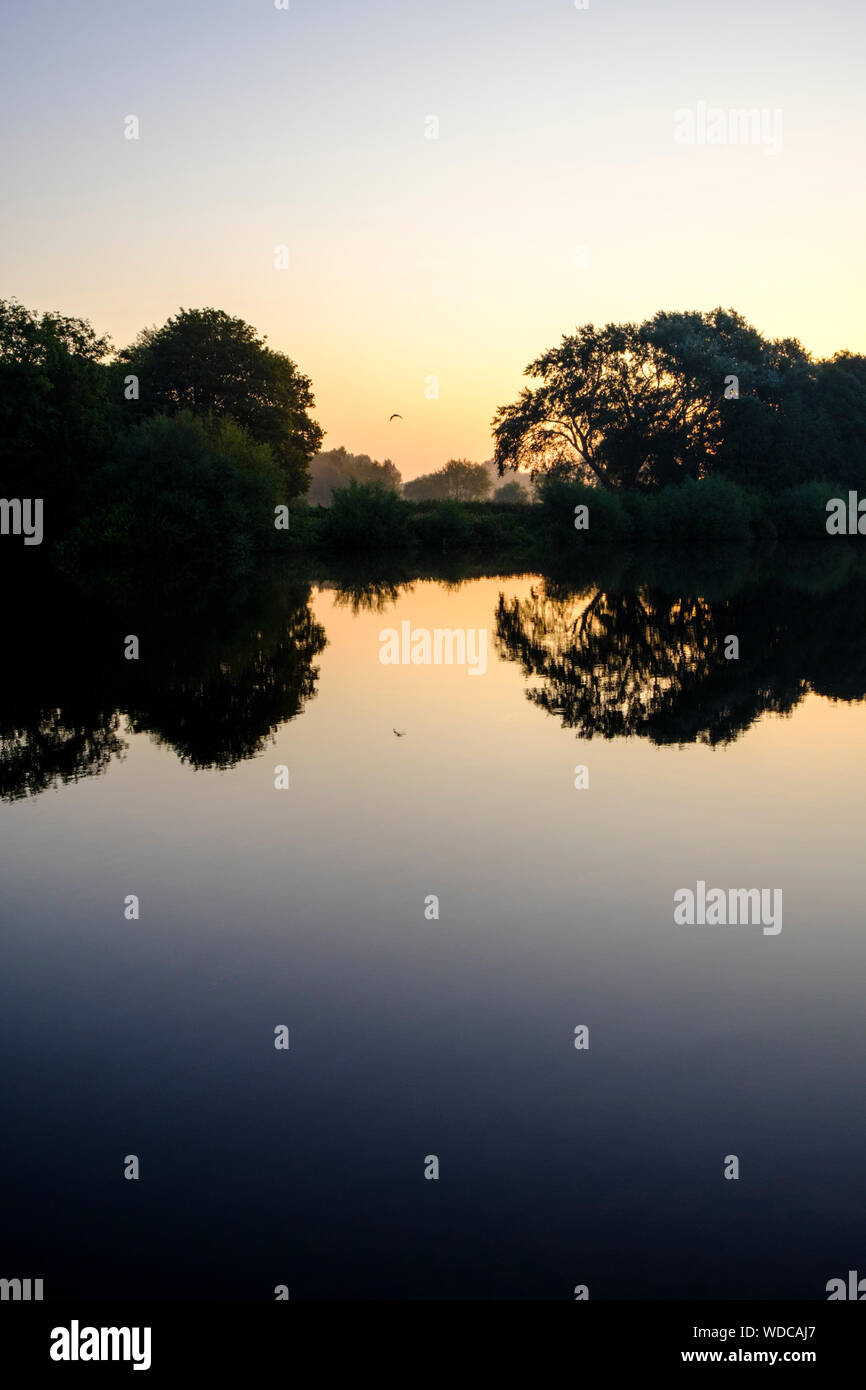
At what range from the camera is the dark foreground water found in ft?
16.7

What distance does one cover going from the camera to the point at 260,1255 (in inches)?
196

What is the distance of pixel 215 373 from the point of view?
86.3m

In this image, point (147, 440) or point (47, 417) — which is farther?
point (47, 417)

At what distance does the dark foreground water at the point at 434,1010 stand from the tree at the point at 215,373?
2865 inches

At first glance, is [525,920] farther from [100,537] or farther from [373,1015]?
[100,537]

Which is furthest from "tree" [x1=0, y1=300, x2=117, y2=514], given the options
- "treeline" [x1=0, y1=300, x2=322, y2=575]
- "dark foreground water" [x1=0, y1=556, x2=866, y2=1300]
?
"dark foreground water" [x1=0, y1=556, x2=866, y2=1300]

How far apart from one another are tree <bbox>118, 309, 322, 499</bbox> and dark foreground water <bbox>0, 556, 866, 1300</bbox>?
72.8 metres

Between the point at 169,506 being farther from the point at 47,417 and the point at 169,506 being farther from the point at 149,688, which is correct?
the point at 149,688

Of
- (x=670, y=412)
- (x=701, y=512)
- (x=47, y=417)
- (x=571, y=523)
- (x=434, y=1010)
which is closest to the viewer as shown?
(x=434, y=1010)

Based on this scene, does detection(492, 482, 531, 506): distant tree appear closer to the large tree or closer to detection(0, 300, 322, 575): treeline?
the large tree

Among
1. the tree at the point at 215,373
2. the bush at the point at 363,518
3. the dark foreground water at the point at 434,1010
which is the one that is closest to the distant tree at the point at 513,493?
the tree at the point at 215,373

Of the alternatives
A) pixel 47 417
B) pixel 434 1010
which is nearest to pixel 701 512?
pixel 47 417

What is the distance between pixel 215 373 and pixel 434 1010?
85.3 meters
